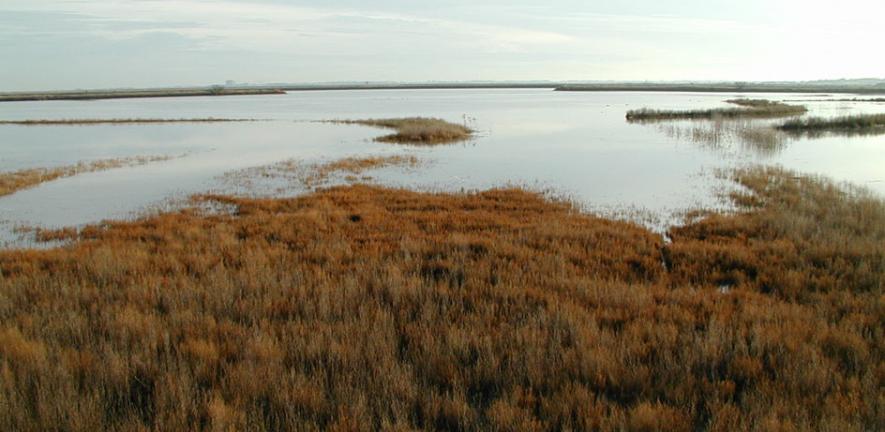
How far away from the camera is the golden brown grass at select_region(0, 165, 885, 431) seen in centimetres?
489

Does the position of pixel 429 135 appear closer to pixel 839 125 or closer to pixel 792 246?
pixel 792 246

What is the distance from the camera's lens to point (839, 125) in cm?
4356

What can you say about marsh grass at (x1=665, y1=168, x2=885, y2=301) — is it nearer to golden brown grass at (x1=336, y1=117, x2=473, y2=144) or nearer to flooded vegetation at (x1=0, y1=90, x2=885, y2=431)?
flooded vegetation at (x1=0, y1=90, x2=885, y2=431)

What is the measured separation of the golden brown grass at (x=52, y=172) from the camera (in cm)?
2202

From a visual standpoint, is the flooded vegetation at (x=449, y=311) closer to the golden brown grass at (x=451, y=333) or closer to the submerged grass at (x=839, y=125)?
the golden brown grass at (x=451, y=333)

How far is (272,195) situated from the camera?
20.8 meters

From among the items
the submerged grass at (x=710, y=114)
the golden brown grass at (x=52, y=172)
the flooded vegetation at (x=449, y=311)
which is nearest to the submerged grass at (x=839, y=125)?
the submerged grass at (x=710, y=114)

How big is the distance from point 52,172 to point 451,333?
87.7 ft

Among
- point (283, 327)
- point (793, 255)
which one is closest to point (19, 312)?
point (283, 327)

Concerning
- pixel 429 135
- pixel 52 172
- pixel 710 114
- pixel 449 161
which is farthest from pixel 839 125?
pixel 52 172

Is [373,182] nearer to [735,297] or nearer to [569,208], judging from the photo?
[569,208]

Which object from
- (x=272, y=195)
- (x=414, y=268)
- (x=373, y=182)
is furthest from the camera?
(x=373, y=182)

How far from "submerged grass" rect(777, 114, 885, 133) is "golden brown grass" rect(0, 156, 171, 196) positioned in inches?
1817

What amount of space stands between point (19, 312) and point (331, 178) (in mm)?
17463
